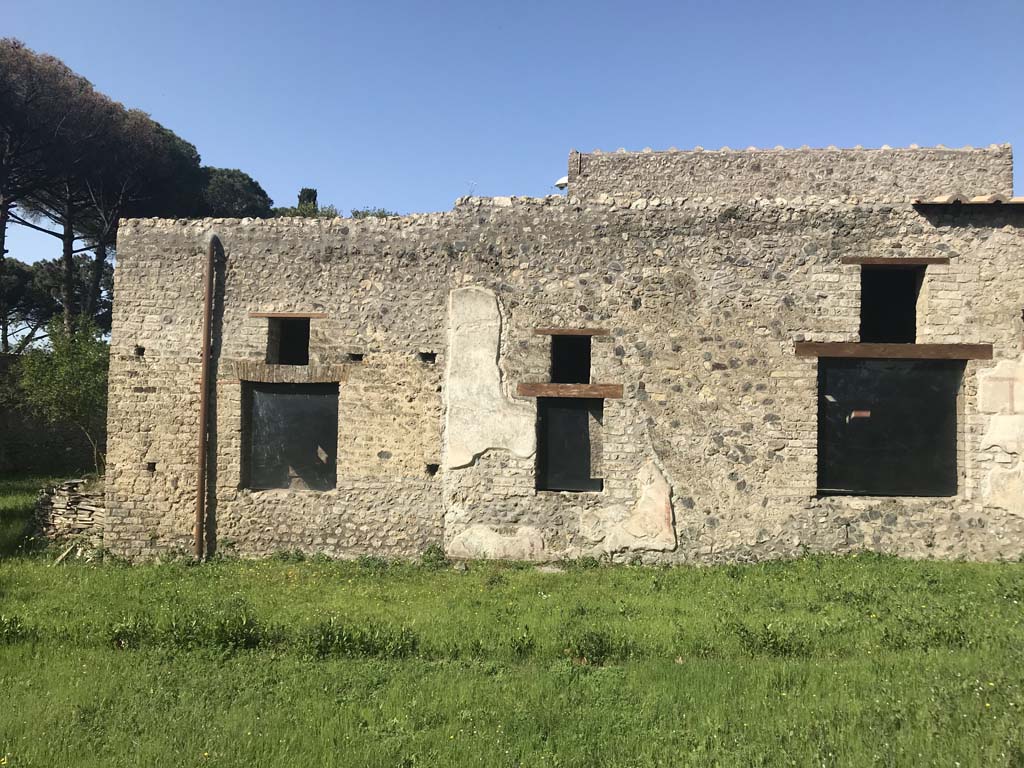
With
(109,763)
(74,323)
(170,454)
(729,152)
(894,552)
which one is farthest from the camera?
(74,323)

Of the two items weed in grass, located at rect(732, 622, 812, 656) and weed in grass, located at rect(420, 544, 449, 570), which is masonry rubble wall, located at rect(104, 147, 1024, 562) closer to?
weed in grass, located at rect(420, 544, 449, 570)

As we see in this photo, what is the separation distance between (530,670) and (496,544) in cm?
355

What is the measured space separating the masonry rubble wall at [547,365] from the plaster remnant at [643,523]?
25 millimetres

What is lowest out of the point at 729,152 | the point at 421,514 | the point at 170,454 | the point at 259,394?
the point at 421,514

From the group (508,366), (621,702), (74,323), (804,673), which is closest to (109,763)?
(621,702)

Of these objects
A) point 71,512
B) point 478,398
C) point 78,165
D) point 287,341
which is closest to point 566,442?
point 478,398

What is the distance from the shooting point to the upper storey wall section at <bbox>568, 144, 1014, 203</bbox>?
14.4 meters

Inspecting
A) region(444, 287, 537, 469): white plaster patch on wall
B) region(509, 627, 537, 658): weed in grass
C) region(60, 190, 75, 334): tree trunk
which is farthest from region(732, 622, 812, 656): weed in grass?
region(60, 190, 75, 334): tree trunk

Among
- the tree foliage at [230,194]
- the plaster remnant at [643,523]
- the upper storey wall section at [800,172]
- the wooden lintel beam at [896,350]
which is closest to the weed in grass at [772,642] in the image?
the plaster remnant at [643,523]

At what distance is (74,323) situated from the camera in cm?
2134

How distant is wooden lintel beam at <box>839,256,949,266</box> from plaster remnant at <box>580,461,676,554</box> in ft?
11.4

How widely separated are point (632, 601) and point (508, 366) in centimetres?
336

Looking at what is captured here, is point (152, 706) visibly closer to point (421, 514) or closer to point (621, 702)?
point (621, 702)

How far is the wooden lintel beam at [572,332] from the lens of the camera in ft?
28.7
